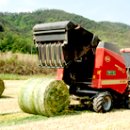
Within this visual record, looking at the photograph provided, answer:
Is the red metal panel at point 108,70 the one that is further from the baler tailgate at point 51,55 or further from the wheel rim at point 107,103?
the baler tailgate at point 51,55

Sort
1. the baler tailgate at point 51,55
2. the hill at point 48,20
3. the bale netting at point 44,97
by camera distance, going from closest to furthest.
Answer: the bale netting at point 44,97, the baler tailgate at point 51,55, the hill at point 48,20

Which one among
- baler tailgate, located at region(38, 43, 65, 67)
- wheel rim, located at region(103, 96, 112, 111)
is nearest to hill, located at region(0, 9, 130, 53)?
wheel rim, located at region(103, 96, 112, 111)

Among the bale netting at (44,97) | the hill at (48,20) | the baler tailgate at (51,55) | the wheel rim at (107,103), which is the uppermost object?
the baler tailgate at (51,55)

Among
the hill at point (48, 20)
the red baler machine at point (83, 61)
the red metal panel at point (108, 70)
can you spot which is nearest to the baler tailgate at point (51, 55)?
the red baler machine at point (83, 61)

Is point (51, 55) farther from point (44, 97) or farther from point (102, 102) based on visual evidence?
point (102, 102)

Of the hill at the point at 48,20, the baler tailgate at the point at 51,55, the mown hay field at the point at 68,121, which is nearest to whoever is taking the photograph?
the mown hay field at the point at 68,121

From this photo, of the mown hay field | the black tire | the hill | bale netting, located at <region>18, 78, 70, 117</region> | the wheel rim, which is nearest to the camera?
the mown hay field

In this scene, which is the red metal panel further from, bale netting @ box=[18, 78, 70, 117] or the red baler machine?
bale netting @ box=[18, 78, 70, 117]

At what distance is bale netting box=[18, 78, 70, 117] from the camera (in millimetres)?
11211

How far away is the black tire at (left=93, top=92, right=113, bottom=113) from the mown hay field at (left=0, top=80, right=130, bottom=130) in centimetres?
17

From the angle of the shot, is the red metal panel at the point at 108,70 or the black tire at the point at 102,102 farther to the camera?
the red metal panel at the point at 108,70

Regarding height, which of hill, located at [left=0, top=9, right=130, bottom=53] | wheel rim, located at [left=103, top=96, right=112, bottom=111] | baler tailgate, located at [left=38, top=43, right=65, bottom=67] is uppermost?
baler tailgate, located at [left=38, top=43, right=65, bottom=67]

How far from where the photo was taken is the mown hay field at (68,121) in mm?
9992

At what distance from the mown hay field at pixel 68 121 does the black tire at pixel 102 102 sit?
169mm
